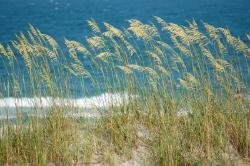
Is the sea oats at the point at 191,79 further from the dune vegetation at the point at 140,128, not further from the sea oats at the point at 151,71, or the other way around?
the sea oats at the point at 151,71

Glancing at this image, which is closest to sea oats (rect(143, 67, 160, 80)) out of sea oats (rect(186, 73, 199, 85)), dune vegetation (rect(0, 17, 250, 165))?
dune vegetation (rect(0, 17, 250, 165))

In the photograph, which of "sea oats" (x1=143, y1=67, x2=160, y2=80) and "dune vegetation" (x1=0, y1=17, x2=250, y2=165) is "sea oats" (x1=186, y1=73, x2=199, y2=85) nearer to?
"dune vegetation" (x1=0, y1=17, x2=250, y2=165)

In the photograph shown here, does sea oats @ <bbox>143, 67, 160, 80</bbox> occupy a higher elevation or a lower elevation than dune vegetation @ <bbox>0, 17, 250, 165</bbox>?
higher


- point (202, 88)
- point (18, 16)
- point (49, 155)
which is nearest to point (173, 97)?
point (202, 88)

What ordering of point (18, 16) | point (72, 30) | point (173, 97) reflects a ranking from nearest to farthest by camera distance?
point (173, 97) < point (72, 30) < point (18, 16)

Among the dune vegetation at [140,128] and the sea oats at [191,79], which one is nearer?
the dune vegetation at [140,128]

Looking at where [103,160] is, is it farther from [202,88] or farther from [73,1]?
[73,1]

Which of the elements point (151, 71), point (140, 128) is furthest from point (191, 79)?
point (140, 128)

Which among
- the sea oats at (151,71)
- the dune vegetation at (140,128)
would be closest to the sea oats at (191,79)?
the dune vegetation at (140,128)

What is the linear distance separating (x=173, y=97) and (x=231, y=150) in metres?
0.87

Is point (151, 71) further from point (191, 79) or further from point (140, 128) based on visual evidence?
point (140, 128)

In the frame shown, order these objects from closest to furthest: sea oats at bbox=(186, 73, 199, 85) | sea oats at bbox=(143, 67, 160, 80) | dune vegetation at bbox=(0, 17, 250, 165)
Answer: dune vegetation at bbox=(0, 17, 250, 165) → sea oats at bbox=(186, 73, 199, 85) → sea oats at bbox=(143, 67, 160, 80)

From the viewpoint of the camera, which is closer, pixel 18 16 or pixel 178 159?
pixel 178 159

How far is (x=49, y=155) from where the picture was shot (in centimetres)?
463
